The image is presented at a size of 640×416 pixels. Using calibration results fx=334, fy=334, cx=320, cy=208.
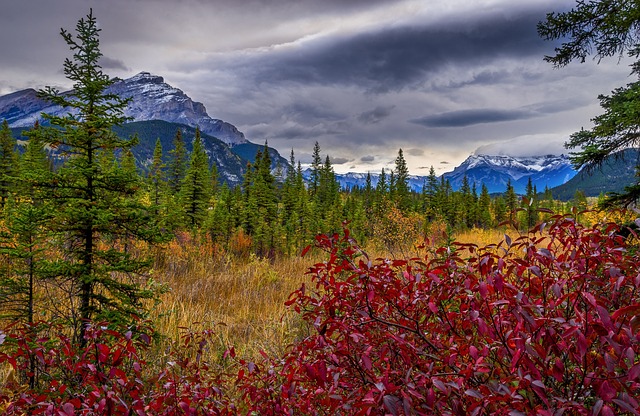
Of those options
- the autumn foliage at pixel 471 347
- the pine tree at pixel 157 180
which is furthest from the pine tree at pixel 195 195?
the autumn foliage at pixel 471 347

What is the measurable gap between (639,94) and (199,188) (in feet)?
56.2

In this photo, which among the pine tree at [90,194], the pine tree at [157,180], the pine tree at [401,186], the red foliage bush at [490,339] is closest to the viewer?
the red foliage bush at [490,339]

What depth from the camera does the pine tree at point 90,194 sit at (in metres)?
4.05

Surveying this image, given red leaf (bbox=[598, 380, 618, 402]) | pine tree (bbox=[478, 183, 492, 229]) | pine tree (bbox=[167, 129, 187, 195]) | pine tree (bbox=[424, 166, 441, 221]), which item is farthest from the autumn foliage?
pine tree (bbox=[478, 183, 492, 229])

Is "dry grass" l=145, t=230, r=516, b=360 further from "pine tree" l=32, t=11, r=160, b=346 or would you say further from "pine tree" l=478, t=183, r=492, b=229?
"pine tree" l=478, t=183, r=492, b=229

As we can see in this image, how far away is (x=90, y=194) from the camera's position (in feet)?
13.9

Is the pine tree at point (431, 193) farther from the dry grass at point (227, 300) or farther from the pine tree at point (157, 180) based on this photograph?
the dry grass at point (227, 300)

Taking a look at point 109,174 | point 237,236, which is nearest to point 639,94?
point 109,174

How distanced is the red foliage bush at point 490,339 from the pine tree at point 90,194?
286 cm

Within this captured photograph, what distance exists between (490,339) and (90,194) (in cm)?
464

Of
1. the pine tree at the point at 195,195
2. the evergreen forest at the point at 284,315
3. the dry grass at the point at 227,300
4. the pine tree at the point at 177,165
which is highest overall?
the pine tree at the point at 177,165

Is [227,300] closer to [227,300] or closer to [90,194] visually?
[227,300]

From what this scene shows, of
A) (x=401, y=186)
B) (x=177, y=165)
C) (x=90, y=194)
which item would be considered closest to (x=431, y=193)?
(x=401, y=186)

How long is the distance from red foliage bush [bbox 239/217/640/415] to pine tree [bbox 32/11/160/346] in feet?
9.37
